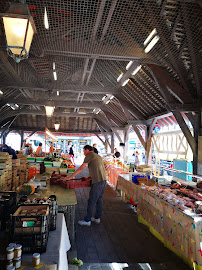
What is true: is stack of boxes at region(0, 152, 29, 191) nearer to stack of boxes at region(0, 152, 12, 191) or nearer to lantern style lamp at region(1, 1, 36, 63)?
stack of boxes at region(0, 152, 12, 191)

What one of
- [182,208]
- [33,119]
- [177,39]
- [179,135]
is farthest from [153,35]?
[33,119]

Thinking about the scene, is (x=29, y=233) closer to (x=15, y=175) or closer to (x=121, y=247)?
(x=121, y=247)

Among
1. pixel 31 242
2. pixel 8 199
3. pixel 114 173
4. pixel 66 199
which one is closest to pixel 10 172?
pixel 66 199

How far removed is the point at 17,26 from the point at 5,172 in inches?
116

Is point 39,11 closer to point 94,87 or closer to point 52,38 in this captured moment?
point 52,38

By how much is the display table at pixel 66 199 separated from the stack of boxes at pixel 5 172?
0.92 m

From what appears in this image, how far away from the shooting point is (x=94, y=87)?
9.56 m

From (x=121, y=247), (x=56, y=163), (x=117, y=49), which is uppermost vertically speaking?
(x=117, y=49)

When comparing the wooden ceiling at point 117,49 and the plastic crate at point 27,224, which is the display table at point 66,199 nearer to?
the plastic crate at point 27,224

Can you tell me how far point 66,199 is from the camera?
3346mm

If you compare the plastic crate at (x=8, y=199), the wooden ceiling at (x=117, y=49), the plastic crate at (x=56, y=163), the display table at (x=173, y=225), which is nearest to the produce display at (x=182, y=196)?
the display table at (x=173, y=225)

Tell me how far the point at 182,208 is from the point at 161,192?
0.89 meters

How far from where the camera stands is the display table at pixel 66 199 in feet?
10.5

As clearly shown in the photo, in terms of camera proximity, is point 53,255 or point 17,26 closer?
point 53,255
